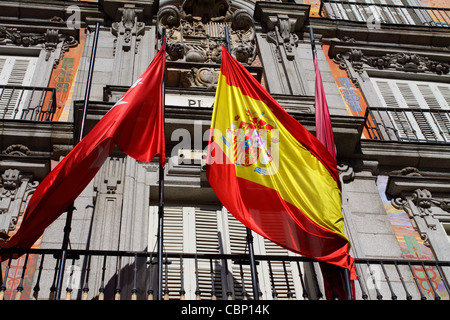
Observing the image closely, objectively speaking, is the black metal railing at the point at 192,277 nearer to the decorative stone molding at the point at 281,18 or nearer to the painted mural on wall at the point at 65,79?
the painted mural on wall at the point at 65,79

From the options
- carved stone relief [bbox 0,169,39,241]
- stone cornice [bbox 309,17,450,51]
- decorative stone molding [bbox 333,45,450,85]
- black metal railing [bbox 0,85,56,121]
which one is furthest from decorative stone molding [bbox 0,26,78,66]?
decorative stone molding [bbox 333,45,450,85]

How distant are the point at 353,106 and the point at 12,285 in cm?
696

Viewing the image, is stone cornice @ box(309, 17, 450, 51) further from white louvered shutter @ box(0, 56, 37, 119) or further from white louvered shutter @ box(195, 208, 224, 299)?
white louvered shutter @ box(195, 208, 224, 299)

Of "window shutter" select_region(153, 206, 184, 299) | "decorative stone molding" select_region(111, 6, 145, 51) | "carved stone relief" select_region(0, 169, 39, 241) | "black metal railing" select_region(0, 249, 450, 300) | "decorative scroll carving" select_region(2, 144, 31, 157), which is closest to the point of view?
"black metal railing" select_region(0, 249, 450, 300)

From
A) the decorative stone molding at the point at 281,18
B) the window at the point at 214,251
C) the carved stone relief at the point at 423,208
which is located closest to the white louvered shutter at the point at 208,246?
the window at the point at 214,251

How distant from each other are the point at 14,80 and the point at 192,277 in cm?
585

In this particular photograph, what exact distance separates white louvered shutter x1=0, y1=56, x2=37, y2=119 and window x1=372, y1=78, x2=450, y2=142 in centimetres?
664

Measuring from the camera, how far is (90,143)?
6777mm

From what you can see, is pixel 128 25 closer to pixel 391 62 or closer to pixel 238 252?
pixel 391 62

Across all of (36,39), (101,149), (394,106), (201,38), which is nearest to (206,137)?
(101,149)

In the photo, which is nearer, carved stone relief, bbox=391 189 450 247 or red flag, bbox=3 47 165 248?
red flag, bbox=3 47 165 248

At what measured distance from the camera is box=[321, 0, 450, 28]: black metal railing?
1469 centimetres
